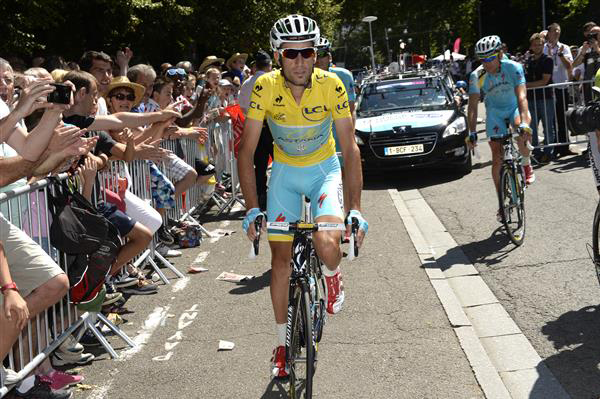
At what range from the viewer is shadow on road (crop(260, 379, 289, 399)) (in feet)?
17.6

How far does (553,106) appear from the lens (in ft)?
53.3

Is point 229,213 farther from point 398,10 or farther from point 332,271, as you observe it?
point 398,10

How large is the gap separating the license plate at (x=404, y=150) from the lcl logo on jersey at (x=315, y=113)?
928 cm

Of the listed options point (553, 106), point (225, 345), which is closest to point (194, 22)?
point (553, 106)

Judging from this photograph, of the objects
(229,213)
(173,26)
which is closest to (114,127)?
(229,213)

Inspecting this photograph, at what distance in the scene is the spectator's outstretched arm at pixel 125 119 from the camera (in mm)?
7289

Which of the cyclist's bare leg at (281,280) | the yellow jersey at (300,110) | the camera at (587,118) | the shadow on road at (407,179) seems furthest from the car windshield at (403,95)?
the cyclist's bare leg at (281,280)

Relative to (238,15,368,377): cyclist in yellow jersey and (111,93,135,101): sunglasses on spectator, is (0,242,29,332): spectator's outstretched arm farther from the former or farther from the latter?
(111,93,135,101): sunglasses on spectator

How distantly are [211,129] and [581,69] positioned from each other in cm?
858

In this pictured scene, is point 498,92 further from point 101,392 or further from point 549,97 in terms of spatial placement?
point 549,97

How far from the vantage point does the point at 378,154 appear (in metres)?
14.9

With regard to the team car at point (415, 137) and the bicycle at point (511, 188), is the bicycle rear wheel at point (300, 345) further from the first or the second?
the team car at point (415, 137)

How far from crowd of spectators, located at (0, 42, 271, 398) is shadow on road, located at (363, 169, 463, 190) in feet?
10.8

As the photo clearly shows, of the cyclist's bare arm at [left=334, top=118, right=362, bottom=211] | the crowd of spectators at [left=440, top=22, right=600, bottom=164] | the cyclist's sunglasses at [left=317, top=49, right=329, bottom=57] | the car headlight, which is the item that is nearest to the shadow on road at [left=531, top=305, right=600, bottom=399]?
the cyclist's bare arm at [left=334, top=118, right=362, bottom=211]
